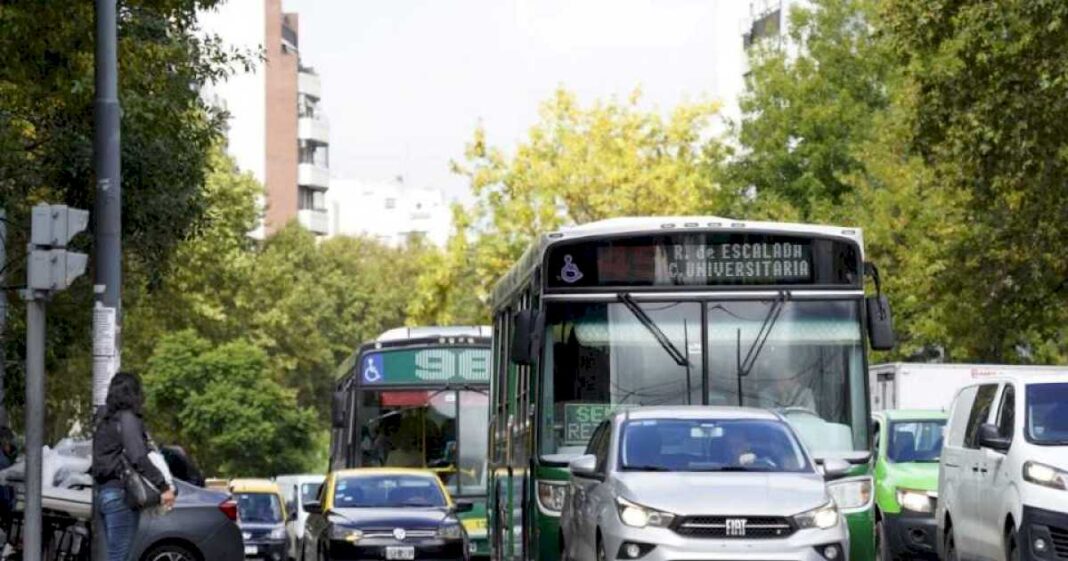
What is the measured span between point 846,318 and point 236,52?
8294 millimetres

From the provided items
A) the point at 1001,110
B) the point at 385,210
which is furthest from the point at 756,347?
the point at 385,210

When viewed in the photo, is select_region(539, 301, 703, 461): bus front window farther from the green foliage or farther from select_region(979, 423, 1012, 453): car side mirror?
the green foliage

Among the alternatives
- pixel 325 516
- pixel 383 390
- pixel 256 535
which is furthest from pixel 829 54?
pixel 325 516

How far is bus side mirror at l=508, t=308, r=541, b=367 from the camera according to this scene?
18.8 meters

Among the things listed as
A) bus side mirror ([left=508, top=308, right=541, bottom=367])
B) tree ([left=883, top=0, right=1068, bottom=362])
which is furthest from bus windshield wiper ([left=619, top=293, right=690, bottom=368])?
tree ([left=883, top=0, right=1068, bottom=362])

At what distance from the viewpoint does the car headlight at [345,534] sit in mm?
27922

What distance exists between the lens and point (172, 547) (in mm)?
24875

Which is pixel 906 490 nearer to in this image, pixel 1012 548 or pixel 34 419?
pixel 1012 548

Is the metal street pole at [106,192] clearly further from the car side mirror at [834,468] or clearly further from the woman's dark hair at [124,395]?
the car side mirror at [834,468]

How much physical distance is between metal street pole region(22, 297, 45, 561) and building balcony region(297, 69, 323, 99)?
4568 inches

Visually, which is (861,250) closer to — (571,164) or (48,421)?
(48,421)

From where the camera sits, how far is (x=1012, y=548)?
1920 cm

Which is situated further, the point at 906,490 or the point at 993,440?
the point at 906,490

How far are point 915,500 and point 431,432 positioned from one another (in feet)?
33.3
